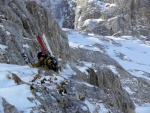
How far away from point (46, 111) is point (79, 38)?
6616 cm

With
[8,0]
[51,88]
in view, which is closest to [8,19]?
[8,0]

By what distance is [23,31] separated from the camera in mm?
18984

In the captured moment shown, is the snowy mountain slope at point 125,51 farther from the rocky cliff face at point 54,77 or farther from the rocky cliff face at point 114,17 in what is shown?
the rocky cliff face at point 114,17

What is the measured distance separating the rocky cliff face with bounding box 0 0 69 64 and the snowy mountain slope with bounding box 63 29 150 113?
369 inches

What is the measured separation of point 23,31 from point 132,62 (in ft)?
129

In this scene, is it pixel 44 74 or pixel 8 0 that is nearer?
pixel 44 74

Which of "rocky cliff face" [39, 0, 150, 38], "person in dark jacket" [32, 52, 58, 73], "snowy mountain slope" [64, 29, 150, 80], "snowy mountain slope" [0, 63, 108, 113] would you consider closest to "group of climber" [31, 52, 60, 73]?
"person in dark jacket" [32, 52, 58, 73]

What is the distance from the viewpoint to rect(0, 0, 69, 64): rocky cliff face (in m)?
15.0

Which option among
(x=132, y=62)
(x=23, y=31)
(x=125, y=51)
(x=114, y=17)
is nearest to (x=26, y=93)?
(x=23, y=31)

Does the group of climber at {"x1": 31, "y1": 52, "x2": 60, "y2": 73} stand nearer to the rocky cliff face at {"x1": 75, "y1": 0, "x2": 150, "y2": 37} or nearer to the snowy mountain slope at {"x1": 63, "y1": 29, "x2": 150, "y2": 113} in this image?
the snowy mountain slope at {"x1": 63, "y1": 29, "x2": 150, "y2": 113}

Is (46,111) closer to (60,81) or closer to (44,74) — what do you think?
(60,81)

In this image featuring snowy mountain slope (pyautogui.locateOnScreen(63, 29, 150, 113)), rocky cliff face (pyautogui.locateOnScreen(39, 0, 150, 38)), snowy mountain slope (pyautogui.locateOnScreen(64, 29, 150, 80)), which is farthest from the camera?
rocky cliff face (pyautogui.locateOnScreen(39, 0, 150, 38))

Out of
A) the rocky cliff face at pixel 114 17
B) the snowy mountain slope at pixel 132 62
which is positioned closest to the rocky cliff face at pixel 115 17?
the rocky cliff face at pixel 114 17

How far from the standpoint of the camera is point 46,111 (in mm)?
6395
